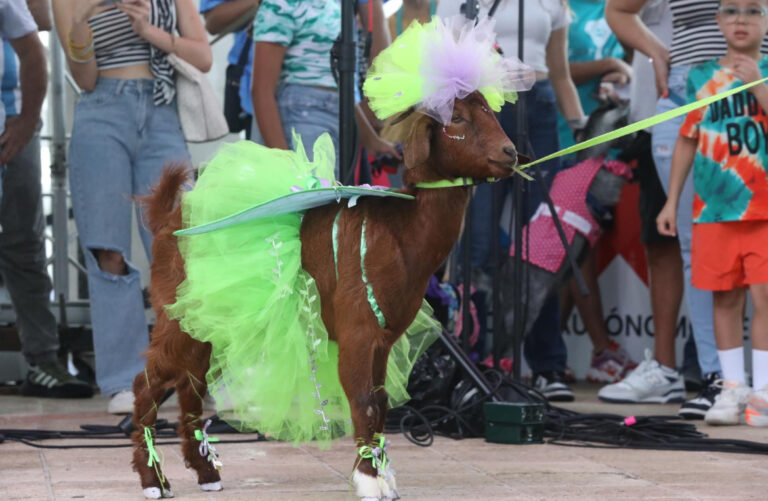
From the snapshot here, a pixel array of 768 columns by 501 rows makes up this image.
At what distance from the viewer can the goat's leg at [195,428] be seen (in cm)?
344

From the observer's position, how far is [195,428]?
3.48 metres

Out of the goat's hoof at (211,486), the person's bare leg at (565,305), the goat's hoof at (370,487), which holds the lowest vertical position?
the goat's hoof at (211,486)

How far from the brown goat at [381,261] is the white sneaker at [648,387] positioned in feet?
9.69

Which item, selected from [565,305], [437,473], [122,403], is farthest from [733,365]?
[122,403]

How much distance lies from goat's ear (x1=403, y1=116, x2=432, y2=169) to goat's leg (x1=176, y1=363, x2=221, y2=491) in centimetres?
95

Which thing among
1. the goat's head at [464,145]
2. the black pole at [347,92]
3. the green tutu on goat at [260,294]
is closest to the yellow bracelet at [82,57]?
the black pole at [347,92]

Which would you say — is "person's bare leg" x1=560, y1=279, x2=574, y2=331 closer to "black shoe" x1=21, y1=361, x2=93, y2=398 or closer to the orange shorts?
the orange shorts

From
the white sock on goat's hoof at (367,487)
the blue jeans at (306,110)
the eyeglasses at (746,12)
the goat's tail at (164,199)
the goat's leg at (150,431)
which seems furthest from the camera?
the blue jeans at (306,110)

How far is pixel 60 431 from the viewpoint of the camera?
4.61 m

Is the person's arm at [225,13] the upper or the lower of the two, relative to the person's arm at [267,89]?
→ upper

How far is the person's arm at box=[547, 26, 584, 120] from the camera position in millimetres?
6402

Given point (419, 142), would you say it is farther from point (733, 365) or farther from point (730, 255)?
point (733, 365)

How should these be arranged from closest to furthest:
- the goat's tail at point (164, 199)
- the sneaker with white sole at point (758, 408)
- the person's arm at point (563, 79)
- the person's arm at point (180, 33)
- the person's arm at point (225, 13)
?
the goat's tail at point (164, 199), the sneaker with white sole at point (758, 408), the person's arm at point (180, 33), the person's arm at point (225, 13), the person's arm at point (563, 79)

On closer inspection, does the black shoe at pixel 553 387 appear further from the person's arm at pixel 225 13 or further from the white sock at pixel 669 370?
the person's arm at pixel 225 13
